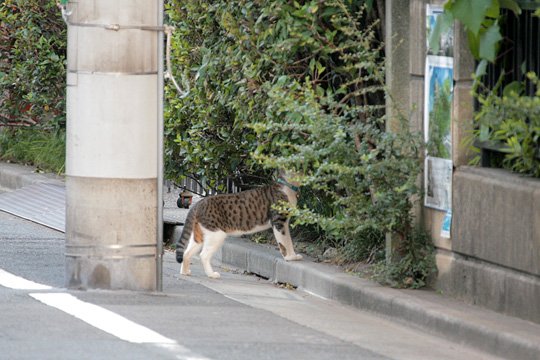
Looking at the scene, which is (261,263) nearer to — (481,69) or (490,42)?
(481,69)

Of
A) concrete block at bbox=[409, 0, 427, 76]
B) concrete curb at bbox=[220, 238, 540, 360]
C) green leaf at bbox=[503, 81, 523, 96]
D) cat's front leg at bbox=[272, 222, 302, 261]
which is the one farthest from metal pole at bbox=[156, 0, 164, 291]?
green leaf at bbox=[503, 81, 523, 96]

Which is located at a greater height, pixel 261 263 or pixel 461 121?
pixel 461 121

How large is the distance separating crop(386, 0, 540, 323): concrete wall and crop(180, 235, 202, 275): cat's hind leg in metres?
2.28

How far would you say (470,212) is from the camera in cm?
997

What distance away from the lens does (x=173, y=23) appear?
14016 mm

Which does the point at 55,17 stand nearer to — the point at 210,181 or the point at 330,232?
the point at 210,181

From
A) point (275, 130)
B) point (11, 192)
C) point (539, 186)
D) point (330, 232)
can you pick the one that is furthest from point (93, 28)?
point (11, 192)

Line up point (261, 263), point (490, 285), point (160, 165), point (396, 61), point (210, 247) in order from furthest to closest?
point (261, 263)
point (210, 247)
point (396, 61)
point (160, 165)
point (490, 285)

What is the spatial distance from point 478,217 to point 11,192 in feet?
29.7

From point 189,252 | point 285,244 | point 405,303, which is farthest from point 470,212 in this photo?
point 189,252

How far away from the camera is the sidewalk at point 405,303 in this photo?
8.81m

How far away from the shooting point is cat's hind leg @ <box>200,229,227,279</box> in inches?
474

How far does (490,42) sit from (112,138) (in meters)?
3.05

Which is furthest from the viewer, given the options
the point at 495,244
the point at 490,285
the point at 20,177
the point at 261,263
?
the point at 20,177
